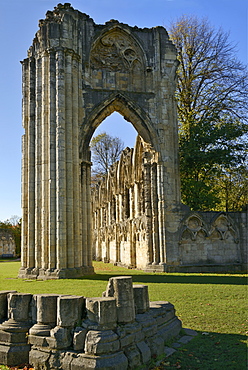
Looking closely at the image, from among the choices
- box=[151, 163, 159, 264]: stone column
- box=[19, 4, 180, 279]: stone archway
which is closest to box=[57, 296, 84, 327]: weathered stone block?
box=[19, 4, 180, 279]: stone archway

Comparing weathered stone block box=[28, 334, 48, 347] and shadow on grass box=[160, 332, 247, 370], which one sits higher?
weathered stone block box=[28, 334, 48, 347]

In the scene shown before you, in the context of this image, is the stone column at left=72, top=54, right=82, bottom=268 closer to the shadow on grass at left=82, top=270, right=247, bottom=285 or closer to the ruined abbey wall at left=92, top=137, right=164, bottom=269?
the shadow on grass at left=82, top=270, right=247, bottom=285

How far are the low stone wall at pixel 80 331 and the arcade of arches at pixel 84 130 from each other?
9099mm

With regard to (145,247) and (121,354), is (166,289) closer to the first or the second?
(121,354)

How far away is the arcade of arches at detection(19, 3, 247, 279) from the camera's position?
582 inches

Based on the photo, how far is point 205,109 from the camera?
69.4 feet

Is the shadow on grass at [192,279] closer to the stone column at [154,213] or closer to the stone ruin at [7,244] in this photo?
the stone column at [154,213]

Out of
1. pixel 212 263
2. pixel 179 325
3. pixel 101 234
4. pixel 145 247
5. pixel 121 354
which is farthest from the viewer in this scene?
pixel 101 234

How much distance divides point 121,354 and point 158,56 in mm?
15350

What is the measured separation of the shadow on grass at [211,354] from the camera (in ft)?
15.0

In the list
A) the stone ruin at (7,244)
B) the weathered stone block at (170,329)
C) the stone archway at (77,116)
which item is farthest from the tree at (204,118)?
the stone ruin at (7,244)

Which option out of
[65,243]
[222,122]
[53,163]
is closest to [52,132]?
[53,163]

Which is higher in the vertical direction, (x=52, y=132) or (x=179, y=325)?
(x=52, y=132)

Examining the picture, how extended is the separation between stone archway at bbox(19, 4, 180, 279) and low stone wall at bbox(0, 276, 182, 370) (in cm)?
900
